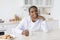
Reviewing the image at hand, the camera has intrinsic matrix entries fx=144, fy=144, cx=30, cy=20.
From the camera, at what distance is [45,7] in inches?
185

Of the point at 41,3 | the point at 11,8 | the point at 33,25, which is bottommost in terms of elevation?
the point at 33,25

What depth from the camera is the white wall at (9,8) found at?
4361 millimetres

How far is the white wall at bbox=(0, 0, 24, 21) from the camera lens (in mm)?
4361

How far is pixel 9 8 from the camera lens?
174 inches

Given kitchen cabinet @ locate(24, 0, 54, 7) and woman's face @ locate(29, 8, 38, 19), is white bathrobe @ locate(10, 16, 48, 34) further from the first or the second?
kitchen cabinet @ locate(24, 0, 54, 7)

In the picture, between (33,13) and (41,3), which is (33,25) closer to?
(33,13)

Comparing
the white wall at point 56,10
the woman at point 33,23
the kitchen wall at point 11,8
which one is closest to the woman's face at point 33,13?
the woman at point 33,23

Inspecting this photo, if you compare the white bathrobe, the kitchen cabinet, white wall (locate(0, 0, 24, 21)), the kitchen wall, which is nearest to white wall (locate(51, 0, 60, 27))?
the kitchen wall

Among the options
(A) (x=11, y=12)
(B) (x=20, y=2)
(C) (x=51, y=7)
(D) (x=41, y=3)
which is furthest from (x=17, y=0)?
(C) (x=51, y=7)

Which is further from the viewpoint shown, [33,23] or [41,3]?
[41,3]

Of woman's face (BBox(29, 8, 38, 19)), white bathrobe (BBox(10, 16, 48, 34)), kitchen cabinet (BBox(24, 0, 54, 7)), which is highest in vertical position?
kitchen cabinet (BBox(24, 0, 54, 7))

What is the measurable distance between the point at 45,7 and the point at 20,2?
0.86 metres

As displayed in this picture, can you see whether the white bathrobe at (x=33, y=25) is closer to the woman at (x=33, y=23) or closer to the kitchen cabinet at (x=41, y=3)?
the woman at (x=33, y=23)

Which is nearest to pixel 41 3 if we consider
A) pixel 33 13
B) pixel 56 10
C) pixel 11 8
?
pixel 56 10
